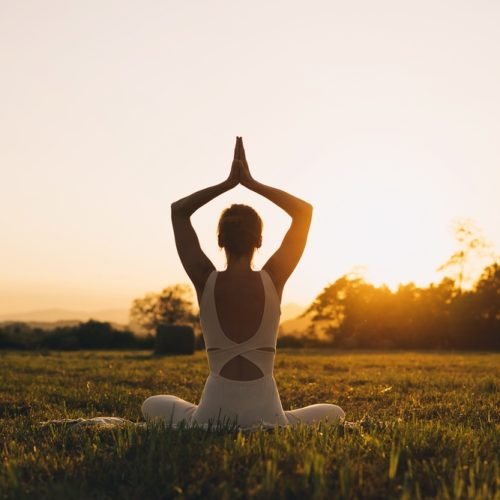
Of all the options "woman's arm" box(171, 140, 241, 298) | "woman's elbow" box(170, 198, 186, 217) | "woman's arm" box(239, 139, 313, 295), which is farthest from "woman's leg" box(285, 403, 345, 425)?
"woman's elbow" box(170, 198, 186, 217)

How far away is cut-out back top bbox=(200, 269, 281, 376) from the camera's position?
4.95 meters

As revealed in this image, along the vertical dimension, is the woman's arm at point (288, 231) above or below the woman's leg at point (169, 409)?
above

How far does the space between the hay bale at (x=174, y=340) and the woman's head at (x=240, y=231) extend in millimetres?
24643

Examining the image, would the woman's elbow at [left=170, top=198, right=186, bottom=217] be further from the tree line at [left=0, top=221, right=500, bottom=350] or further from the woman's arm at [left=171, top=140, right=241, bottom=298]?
the tree line at [left=0, top=221, right=500, bottom=350]

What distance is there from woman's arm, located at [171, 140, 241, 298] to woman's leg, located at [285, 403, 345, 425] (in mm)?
1304

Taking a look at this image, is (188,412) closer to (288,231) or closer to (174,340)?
(288,231)

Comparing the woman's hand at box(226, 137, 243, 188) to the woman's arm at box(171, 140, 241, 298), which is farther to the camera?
the woman's hand at box(226, 137, 243, 188)

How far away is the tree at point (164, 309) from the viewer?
74.0m

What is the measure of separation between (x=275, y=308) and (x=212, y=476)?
1683 mm

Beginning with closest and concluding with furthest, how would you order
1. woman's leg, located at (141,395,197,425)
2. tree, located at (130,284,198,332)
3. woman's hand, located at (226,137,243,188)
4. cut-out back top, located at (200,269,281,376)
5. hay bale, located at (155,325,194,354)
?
cut-out back top, located at (200,269,281,376) < woman's hand, located at (226,137,243,188) < woman's leg, located at (141,395,197,425) < hay bale, located at (155,325,194,354) < tree, located at (130,284,198,332)

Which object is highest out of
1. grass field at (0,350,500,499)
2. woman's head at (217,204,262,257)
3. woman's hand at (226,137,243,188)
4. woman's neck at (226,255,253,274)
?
woman's hand at (226,137,243,188)

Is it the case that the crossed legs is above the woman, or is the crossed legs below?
below

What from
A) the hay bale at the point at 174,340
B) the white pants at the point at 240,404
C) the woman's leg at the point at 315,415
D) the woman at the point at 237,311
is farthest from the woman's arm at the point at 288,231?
the hay bale at the point at 174,340

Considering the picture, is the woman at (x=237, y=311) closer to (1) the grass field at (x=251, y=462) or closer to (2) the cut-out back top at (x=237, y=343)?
(2) the cut-out back top at (x=237, y=343)
